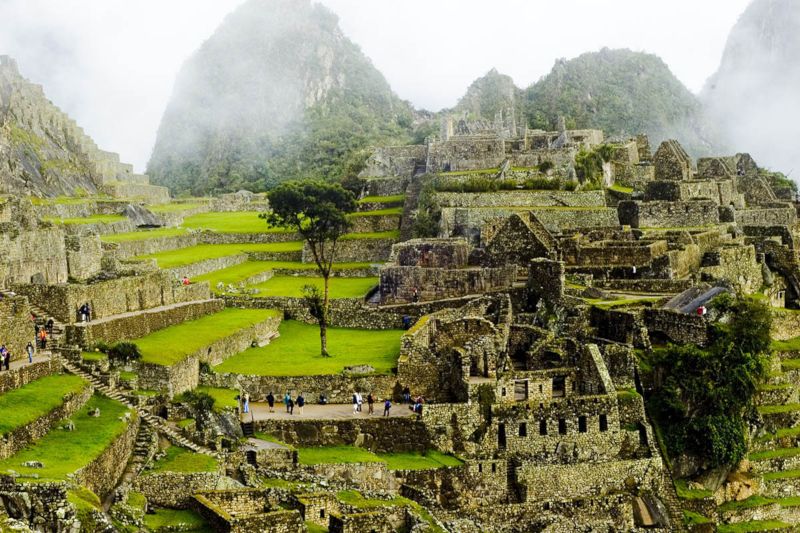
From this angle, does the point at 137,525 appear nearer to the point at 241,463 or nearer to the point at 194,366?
the point at 241,463

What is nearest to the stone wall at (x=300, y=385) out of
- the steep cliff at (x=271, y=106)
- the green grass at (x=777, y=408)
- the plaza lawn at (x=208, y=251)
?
the green grass at (x=777, y=408)

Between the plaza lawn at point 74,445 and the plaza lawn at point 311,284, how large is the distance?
20787mm

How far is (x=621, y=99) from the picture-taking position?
126 metres

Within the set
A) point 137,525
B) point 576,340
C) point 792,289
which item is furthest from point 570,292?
point 137,525

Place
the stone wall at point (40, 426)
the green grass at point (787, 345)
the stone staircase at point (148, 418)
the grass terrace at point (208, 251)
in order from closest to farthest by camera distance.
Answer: the stone wall at point (40, 426)
the stone staircase at point (148, 418)
the green grass at point (787, 345)
the grass terrace at point (208, 251)

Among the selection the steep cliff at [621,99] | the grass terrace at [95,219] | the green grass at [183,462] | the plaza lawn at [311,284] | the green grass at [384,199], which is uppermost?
the steep cliff at [621,99]

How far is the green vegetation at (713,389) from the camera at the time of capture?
37.9 metres

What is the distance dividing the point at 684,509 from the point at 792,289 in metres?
16.5

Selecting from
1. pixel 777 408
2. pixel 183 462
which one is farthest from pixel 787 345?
pixel 183 462

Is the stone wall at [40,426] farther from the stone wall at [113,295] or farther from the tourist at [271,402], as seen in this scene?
the stone wall at [113,295]

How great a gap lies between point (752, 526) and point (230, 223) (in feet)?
156

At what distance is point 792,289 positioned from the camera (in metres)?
50.0

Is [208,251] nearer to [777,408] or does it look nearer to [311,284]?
[311,284]

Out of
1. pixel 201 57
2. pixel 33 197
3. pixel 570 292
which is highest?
pixel 201 57
